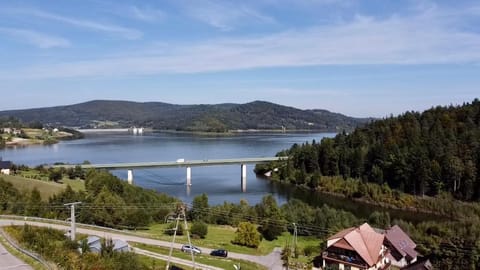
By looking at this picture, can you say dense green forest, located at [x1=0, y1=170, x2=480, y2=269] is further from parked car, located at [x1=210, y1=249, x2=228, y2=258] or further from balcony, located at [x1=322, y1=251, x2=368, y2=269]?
parked car, located at [x1=210, y1=249, x2=228, y2=258]

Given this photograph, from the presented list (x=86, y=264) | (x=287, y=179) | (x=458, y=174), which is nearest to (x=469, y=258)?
(x=86, y=264)

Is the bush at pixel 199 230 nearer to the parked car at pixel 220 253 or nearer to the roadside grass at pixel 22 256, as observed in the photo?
the parked car at pixel 220 253

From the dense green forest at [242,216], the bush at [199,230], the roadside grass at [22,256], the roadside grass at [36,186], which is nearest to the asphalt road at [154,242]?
the dense green forest at [242,216]

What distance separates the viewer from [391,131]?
161ft

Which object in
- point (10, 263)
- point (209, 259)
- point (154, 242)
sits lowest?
point (209, 259)

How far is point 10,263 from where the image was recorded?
9562 mm

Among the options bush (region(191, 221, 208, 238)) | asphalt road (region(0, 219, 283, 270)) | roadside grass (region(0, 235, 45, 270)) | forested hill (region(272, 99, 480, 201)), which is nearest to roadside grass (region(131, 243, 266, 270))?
asphalt road (region(0, 219, 283, 270))

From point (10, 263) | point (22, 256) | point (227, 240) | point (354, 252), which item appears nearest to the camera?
point (10, 263)

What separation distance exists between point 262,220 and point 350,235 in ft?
21.4

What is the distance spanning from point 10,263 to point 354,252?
40.6 feet

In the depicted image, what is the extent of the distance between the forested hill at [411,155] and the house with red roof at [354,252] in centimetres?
2043

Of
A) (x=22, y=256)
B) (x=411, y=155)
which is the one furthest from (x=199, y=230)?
(x=411, y=155)

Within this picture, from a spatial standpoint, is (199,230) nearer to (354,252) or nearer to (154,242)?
(154,242)

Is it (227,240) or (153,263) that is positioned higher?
(153,263)
